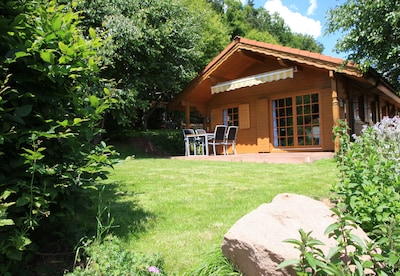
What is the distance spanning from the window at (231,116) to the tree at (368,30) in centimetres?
482

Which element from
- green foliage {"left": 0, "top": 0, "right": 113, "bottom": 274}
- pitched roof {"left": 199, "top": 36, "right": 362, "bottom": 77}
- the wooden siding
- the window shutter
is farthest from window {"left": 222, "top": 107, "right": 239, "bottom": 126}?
green foliage {"left": 0, "top": 0, "right": 113, "bottom": 274}

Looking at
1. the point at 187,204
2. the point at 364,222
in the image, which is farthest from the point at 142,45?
the point at 364,222

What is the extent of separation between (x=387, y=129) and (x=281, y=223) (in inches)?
105

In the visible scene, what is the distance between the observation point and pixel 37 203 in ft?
5.45

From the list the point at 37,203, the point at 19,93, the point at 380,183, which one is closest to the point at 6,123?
the point at 19,93

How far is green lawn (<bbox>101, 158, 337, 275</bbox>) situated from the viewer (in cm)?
228

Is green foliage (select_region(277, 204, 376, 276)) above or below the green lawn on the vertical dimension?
above

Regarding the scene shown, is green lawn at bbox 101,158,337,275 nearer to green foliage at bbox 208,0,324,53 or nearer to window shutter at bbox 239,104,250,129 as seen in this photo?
window shutter at bbox 239,104,250,129

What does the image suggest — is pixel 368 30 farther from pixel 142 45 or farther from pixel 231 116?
pixel 142 45

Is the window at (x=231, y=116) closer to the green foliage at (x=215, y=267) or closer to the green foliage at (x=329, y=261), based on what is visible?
the green foliage at (x=215, y=267)

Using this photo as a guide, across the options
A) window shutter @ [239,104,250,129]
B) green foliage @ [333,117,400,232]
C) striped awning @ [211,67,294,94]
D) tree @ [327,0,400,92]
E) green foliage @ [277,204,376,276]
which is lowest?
green foliage @ [277,204,376,276]

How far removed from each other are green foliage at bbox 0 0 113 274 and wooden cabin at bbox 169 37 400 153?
7.93 metres

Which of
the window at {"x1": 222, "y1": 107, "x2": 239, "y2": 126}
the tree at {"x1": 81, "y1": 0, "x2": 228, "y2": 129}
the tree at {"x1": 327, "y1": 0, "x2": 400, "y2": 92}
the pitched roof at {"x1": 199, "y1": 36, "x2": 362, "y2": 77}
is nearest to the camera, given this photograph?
the tree at {"x1": 327, "y1": 0, "x2": 400, "y2": 92}

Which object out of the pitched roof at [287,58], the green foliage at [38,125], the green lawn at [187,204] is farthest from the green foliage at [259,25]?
the green foliage at [38,125]
